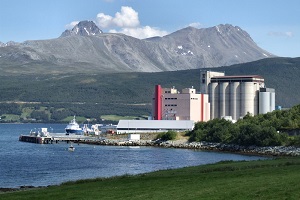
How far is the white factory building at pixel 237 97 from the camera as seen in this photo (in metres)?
172

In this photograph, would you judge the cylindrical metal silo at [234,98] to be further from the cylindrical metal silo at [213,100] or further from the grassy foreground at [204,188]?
the grassy foreground at [204,188]

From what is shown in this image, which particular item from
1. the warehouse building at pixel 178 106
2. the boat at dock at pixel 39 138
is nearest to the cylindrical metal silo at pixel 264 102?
the warehouse building at pixel 178 106

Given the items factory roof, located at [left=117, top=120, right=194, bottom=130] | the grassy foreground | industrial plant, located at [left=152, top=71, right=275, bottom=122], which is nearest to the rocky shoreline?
factory roof, located at [left=117, top=120, right=194, bottom=130]

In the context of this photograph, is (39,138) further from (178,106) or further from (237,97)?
(237,97)

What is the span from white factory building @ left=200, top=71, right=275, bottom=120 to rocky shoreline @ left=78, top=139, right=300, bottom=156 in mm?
43402

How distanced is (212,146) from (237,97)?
58.6 meters

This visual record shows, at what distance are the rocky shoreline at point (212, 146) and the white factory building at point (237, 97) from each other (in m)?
43.4

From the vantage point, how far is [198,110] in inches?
6580

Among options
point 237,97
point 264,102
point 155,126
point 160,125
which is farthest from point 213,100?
point 155,126

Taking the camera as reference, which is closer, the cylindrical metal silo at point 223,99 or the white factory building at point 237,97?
the white factory building at point 237,97

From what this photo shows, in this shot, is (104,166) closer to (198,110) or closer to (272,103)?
(198,110)

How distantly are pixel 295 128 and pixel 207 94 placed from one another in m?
65.1

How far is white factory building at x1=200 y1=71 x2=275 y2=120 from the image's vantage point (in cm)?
17225

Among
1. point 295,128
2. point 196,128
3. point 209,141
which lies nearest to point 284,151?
point 295,128
